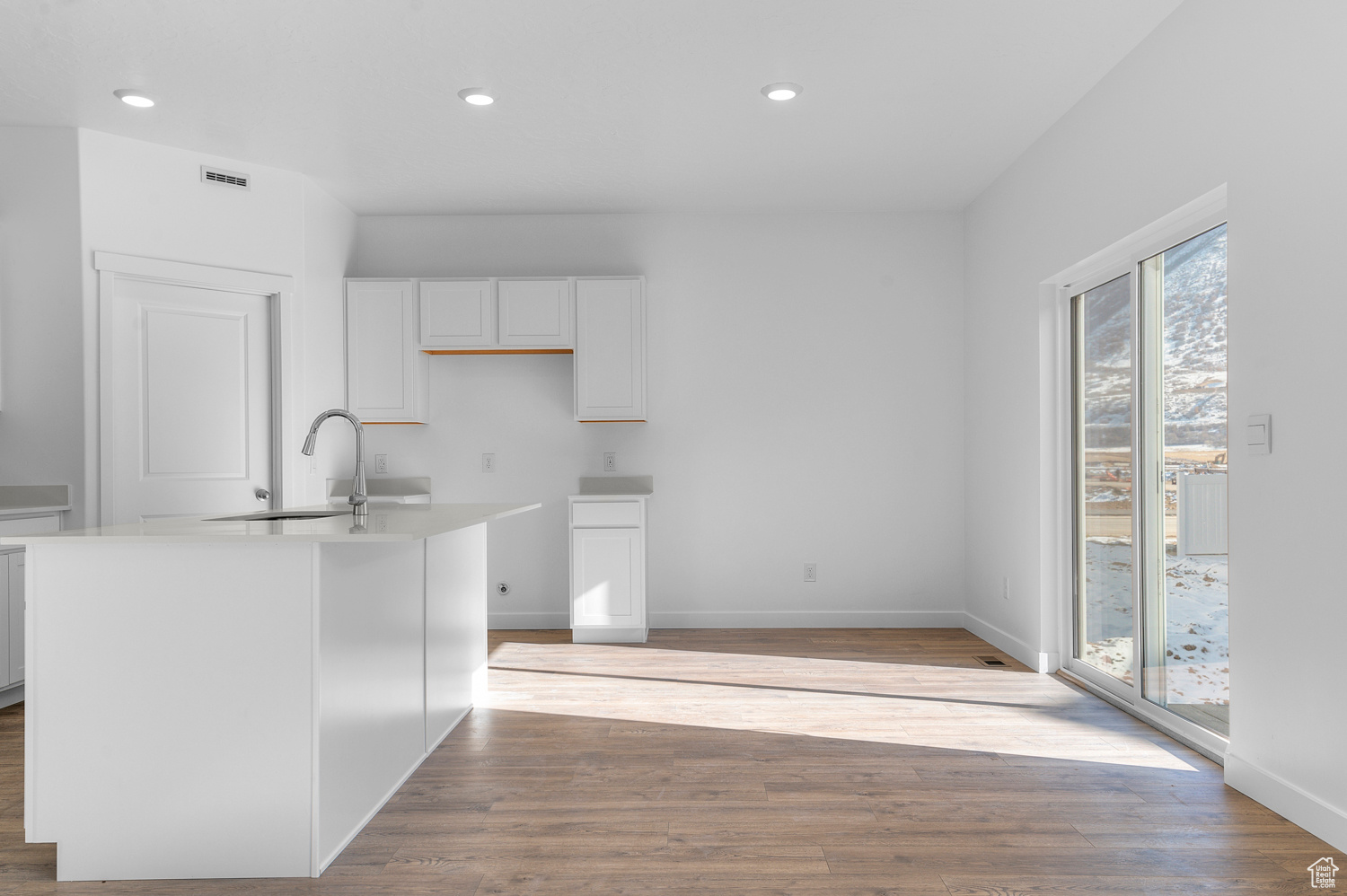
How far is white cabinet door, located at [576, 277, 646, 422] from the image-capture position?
16.1 feet

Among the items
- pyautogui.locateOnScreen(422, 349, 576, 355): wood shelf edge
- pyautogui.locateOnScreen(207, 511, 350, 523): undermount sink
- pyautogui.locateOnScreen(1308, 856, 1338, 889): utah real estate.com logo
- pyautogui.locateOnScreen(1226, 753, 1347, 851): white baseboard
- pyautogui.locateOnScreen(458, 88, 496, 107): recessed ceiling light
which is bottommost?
pyautogui.locateOnScreen(1308, 856, 1338, 889): utah real estate.com logo

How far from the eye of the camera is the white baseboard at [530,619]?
5.18m

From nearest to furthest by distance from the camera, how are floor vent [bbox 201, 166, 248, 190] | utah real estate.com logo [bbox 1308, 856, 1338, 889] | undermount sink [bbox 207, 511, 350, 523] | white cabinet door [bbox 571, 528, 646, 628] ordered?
utah real estate.com logo [bbox 1308, 856, 1338, 889]
undermount sink [bbox 207, 511, 350, 523]
floor vent [bbox 201, 166, 248, 190]
white cabinet door [bbox 571, 528, 646, 628]

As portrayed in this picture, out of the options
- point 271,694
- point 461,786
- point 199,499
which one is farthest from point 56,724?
point 199,499

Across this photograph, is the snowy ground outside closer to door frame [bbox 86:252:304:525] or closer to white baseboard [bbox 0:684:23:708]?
door frame [bbox 86:252:304:525]

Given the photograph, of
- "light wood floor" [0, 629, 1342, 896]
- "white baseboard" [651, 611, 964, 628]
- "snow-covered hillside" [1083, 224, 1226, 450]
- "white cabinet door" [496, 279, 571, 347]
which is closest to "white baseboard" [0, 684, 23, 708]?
"light wood floor" [0, 629, 1342, 896]

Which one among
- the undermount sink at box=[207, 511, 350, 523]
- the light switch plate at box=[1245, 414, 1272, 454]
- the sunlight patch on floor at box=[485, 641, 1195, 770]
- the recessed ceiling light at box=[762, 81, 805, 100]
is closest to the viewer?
the light switch plate at box=[1245, 414, 1272, 454]

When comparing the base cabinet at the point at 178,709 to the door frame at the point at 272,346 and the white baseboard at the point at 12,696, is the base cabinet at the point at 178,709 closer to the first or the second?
the white baseboard at the point at 12,696

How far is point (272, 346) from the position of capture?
4402 millimetres

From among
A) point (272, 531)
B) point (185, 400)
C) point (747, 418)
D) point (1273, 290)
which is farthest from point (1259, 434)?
point (185, 400)

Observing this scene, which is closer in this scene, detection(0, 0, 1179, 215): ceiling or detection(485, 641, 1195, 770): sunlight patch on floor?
detection(0, 0, 1179, 215): ceiling

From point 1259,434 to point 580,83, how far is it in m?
2.78

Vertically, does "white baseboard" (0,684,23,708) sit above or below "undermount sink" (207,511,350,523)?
below

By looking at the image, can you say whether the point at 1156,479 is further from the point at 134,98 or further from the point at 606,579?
the point at 134,98
